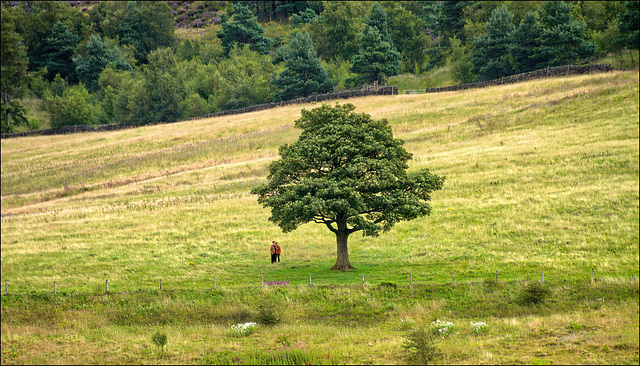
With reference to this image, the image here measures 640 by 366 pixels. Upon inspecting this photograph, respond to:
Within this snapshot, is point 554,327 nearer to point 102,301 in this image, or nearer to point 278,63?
point 102,301

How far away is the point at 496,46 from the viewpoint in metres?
107

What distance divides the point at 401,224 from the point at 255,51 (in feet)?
397

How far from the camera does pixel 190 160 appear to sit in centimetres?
7894

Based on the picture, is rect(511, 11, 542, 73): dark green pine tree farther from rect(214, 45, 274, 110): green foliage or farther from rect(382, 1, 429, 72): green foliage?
rect(214, 45, 274, 110): green foliage

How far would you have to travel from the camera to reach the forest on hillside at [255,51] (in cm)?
10600

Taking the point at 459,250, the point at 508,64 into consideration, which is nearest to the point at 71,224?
the point at 459,250

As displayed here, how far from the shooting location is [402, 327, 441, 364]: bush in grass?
1895 centimetres

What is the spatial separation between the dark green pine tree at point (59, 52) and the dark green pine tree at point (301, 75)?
2730 inches

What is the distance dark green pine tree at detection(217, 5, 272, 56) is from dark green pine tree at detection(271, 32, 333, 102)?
38.5 metres

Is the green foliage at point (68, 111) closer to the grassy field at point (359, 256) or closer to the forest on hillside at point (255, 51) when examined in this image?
the forest on hillside at point (255, 51)

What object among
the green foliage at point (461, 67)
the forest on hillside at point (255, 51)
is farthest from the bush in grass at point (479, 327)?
the green foliage at point (461, 67)

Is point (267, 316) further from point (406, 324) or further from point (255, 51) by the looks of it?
point (255, 51)

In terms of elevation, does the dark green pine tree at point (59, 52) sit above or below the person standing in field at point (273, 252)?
above

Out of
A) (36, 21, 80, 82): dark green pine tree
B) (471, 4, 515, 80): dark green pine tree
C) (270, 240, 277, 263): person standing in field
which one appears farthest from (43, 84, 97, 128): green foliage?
(270, 240, 277, 263): person standing in field
